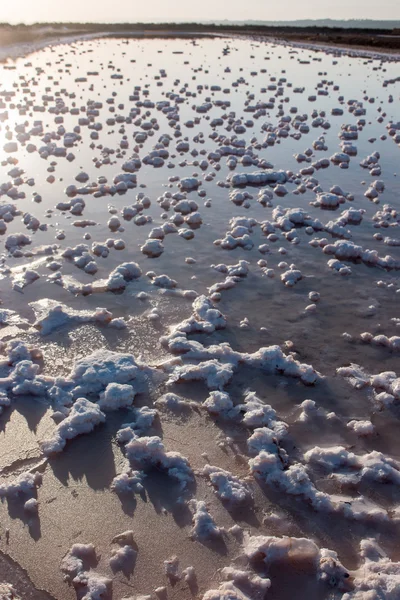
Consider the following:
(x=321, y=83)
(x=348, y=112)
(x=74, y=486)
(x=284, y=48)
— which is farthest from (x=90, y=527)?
(x=284, y=48)

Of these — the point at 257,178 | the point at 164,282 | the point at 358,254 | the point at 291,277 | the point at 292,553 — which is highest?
the point at 257,178

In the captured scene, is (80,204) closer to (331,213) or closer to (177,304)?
(177,304)

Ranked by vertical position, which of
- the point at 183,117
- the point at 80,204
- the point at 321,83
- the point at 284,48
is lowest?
the point at 80,204

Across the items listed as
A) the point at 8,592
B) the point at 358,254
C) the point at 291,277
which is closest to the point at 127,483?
the point at 8,592

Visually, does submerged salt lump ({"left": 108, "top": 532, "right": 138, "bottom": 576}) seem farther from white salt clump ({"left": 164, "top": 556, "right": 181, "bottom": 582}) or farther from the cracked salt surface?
white salt clump ({"left": 164, "top": 556, "right": 181, "bottom": 582})

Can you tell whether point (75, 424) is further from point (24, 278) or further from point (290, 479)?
point (24, 278)

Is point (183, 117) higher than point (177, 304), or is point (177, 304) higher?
point (183, 117)
